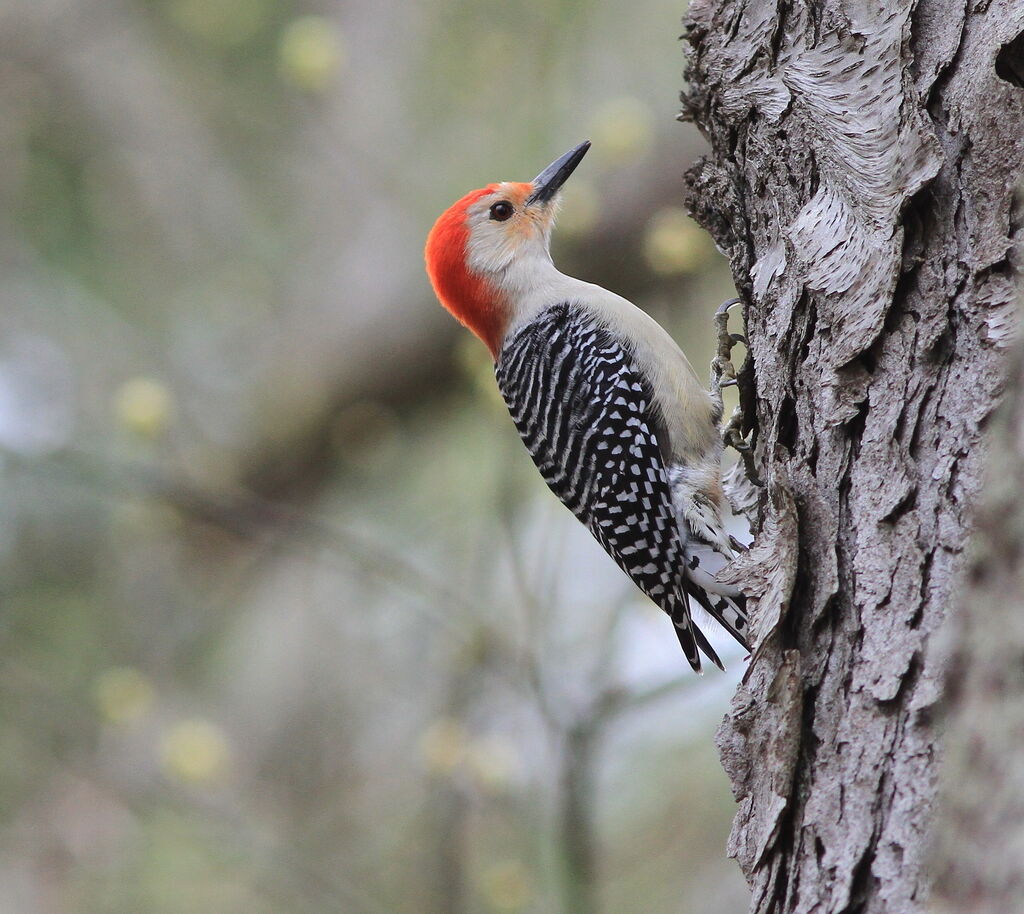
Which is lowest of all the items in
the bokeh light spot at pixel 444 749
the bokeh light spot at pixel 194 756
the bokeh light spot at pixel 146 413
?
the bokeh light spot at pixel 444 749

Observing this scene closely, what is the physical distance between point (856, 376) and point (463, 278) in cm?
273

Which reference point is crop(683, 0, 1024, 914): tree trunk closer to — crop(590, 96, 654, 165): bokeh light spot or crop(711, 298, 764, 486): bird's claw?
crop(711, 298, 764, 486): bird's claw

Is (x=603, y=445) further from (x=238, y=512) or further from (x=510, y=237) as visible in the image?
(x=238, y=512)

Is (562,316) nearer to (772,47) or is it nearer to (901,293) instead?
(772,47)

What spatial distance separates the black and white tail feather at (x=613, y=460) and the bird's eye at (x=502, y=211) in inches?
25.7

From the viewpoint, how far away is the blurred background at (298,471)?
5.33m

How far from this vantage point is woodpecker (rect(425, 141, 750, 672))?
4.02 meters

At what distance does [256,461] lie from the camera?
7.62 metres

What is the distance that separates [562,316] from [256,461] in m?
3.53

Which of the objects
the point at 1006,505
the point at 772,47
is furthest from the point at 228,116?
the point at 1006,505

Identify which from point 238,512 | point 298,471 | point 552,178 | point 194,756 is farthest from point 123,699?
point 552,178

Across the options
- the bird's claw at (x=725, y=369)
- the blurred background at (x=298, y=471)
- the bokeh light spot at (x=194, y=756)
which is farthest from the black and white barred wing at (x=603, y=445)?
the bokeh light spot at (x=194, y=756)

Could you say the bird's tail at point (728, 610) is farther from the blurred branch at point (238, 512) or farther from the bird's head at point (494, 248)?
Result: the bird's head at point (494, 248)

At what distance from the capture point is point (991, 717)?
4.55ft
